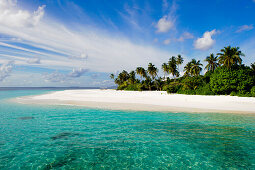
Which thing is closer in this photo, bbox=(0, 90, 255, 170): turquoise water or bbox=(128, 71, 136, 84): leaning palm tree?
bbox=(0, 90, 255, 170): turquoise water

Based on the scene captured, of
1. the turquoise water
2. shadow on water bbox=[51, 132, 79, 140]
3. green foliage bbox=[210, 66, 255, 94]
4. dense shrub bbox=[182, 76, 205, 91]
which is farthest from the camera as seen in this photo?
dense shrub bbox=[182, 76, 205, 91]

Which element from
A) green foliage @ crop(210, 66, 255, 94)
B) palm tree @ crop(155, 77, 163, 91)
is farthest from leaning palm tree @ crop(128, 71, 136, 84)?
green foliage @ crop(210, 66, 255, 94)

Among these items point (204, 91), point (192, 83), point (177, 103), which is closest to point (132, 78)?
point (192, 83)

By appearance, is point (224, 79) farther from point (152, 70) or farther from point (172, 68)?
point (152, 70)

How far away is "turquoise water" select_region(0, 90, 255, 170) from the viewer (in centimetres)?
783

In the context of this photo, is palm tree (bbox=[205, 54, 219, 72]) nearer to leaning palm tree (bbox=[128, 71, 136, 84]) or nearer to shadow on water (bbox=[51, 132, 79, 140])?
leaning palm tree (bbox=[128, 71, 136, 84])

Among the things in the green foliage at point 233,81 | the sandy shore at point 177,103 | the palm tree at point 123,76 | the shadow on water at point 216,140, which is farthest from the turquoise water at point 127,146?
the palm tree at point 123,76

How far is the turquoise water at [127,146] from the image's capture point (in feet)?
25.7

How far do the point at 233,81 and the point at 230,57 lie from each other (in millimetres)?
10936

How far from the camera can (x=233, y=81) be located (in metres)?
33.9

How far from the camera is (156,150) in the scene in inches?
372

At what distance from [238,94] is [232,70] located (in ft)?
25.0

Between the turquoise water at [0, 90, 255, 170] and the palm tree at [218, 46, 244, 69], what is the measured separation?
32587 mm

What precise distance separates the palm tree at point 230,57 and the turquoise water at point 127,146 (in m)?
32.6
